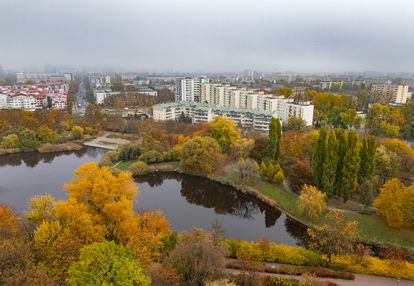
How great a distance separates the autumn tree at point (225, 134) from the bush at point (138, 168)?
287 inches

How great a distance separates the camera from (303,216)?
19.5 m

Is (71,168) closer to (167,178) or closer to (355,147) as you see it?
(167,178)

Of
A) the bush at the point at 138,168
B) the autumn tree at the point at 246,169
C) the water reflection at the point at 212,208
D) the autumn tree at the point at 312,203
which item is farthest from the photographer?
the bush at the point at 138,168

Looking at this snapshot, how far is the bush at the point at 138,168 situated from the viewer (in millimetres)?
27531

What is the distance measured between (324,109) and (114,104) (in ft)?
117

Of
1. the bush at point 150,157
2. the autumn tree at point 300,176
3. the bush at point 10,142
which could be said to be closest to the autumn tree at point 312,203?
the autumn tree at point 300,176

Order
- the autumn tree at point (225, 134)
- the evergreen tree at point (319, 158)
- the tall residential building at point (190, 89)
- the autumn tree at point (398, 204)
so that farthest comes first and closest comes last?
the tall residential building at point (190, 89) < the autumn tree at point (225, 134) < the evergreen tree at point (319, 158) < the autumn tree at point (398, 204)

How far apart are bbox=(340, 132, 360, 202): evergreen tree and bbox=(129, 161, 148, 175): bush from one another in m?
16.0

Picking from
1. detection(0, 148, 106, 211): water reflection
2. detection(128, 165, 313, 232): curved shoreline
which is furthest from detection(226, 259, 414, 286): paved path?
detection(0, 148, 106, 211): water reflection

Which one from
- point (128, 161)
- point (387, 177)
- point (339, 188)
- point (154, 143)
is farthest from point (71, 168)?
point (387, 177)

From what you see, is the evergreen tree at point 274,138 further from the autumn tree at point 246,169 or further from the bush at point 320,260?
the bush at point 320,260

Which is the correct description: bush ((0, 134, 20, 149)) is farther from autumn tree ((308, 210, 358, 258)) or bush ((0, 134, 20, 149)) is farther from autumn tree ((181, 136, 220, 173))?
autumn tree ((308, 210, 358, 258))

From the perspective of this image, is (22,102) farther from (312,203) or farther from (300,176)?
(312,203)

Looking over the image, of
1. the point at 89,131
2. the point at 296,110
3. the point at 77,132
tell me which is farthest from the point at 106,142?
the point at 296,110
